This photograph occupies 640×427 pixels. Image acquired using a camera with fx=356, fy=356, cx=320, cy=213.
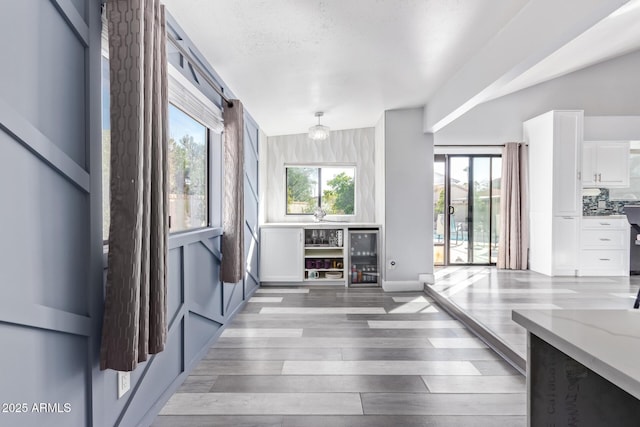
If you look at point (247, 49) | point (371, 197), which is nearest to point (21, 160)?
point (247, 49)

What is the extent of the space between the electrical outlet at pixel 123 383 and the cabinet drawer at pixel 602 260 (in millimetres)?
6045

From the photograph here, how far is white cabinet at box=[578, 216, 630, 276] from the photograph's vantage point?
210 inches

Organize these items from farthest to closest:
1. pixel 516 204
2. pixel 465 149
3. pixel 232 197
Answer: pixel 465 149, pixel 516 204, pixel 232 197

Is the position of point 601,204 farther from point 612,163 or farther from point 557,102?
point 557,102

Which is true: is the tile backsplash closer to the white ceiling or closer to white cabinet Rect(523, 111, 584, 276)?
white cabinet Rect(523, 111, 584, 276)

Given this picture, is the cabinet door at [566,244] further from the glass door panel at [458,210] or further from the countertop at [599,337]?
the countertop at [599,337]

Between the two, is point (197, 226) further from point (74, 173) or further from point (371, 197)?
point (371, 197)

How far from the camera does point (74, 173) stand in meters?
1.31

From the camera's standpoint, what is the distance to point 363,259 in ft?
17.0

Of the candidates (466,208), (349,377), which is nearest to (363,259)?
(466,208)

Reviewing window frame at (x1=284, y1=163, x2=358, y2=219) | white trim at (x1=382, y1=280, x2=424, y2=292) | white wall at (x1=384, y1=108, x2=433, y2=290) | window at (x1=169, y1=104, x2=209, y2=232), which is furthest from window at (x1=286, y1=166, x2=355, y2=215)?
window at (x1=169, y1=104, x2=209, y2=232)

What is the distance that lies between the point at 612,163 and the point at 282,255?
5.28 metres

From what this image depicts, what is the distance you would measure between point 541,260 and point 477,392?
425cm

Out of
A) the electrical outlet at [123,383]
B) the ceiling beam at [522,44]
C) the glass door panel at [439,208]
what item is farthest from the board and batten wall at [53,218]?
the glass door panel at [439,208]
